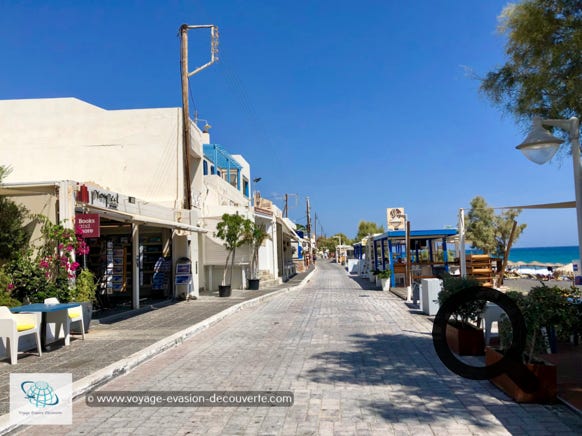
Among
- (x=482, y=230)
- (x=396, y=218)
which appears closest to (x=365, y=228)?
(x=482, y=230)

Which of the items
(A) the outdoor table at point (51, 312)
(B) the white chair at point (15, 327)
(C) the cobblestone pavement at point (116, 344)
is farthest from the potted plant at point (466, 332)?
(B) the white chair at point (15, 327)

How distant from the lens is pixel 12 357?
23.7 feet

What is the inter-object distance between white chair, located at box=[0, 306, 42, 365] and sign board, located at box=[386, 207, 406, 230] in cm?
1922

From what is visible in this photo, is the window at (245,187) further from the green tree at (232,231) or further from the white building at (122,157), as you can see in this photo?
the white building at (122,157)

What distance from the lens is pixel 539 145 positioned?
5.40 meters

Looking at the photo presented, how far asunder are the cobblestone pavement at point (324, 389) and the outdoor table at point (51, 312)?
5.99 feet

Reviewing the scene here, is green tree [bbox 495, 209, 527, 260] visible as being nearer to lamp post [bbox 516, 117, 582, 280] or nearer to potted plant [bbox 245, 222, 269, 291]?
potted plant [bbox 245, 222, 269, 291]

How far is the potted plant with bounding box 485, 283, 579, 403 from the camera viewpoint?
16.7 ft

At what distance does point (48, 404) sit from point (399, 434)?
3.74 m

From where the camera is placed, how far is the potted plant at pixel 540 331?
509 cm

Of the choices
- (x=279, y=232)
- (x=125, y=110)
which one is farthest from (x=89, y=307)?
(x=279, y=232)

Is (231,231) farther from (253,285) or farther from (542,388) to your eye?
(542,388)
